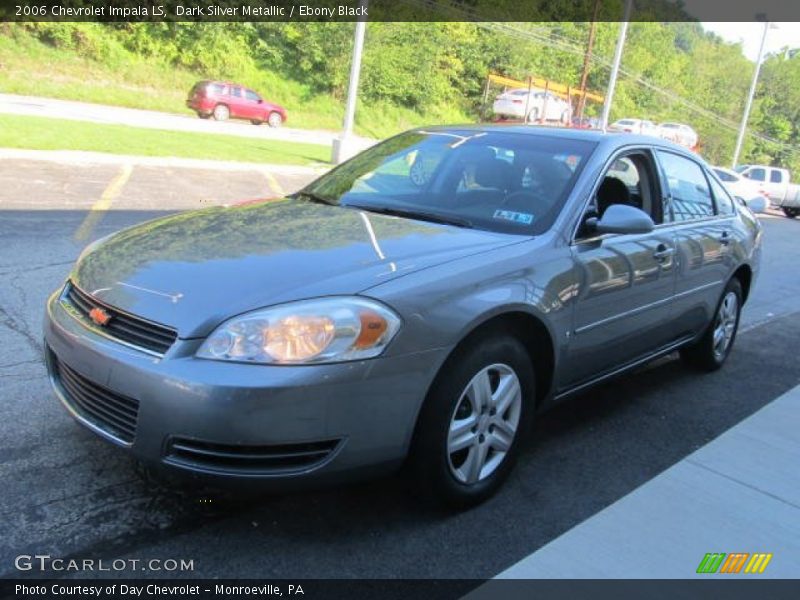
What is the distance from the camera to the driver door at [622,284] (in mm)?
3430

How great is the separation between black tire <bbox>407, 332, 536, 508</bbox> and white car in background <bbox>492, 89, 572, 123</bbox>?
31.1m

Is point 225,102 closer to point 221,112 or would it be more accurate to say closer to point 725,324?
point 221,112

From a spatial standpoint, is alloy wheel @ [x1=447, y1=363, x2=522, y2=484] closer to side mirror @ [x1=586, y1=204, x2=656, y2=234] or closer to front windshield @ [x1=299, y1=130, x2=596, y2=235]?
front windshield @ [x1=299, y1=130, x2=596, y2=235]

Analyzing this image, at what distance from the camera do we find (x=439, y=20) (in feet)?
147

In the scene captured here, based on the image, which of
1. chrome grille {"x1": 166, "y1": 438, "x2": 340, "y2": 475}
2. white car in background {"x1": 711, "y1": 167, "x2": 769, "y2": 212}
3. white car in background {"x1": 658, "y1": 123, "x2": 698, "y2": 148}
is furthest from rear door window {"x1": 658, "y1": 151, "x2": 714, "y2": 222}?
white car in background {"x1": 658, "y1": 123, "x2": 698, "y2": 148}

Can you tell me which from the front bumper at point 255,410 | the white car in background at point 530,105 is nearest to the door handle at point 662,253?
the front bumper at point 255,410

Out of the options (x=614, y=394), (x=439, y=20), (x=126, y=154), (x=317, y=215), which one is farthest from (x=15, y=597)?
(x=439, y=20)

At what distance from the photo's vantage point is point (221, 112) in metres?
30.5

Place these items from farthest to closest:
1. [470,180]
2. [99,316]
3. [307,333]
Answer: [470,180] < [99,316] < [307,333]

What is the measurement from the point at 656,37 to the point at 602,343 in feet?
223

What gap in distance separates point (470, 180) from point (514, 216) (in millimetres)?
432

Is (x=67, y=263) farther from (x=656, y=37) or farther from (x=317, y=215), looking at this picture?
(x=656, y=37)

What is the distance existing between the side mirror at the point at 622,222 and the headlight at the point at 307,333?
1.39 m


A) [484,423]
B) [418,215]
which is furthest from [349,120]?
[484,423]
